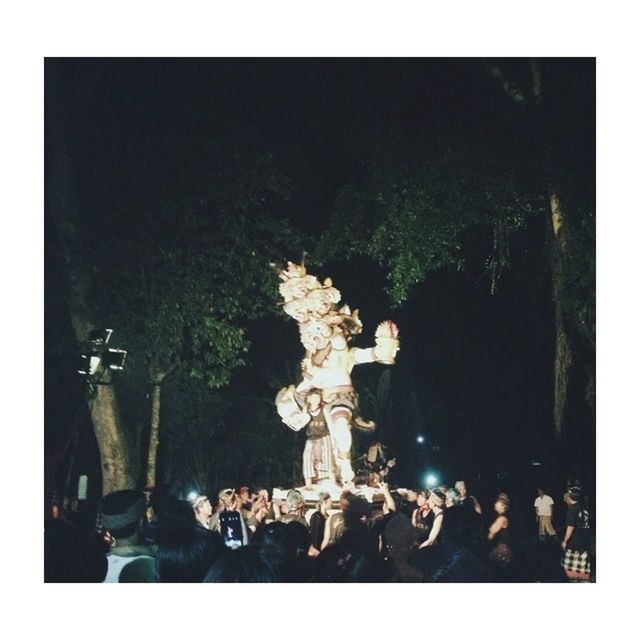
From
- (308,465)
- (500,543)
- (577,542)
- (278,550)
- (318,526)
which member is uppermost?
(278,550)

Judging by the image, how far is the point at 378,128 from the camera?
11.9 m

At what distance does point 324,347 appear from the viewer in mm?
12312

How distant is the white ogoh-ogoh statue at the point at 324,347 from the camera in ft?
40.0

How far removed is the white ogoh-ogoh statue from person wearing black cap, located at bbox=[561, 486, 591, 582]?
3060 millimetres

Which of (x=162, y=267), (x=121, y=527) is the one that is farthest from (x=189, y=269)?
(x=121, y=527)

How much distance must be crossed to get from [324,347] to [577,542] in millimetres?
4396

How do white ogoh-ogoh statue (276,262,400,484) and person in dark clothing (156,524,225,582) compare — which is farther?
white ogoh-ogoh statue (276,262,400,484)

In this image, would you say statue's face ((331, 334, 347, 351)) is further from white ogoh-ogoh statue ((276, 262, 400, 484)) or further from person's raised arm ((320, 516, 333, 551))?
person's raised arm ((320, 516, 333, 551))

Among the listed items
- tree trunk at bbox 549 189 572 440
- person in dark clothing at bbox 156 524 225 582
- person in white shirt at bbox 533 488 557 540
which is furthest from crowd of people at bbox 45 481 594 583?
person in white shirt at bbox 533 488 557 540

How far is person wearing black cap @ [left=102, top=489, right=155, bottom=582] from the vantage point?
17.8 ft

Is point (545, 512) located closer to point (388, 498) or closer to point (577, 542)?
point (577, 542)

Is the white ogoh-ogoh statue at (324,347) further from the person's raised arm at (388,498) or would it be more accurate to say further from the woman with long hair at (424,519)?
the woman with long hair at (424,519)

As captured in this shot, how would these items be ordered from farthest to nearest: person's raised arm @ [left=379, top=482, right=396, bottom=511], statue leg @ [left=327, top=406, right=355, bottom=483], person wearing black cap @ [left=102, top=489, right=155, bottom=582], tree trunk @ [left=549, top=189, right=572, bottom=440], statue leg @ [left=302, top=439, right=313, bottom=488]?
1. statue leg @ [left=302, top=439, right=313, bottom=488]
2. statue leg @ [left=327, top=406, right=355, bottom=483]
3. person's raised arm @ [left=379, top=482, right=396, bottom=511]
4. tree trunk @ [left=549, top=189, right=572, bottom=440]
5. person wearing black cap @ [left=102, top=489, right=155, bottom=582]

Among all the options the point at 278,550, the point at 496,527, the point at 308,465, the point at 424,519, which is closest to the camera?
the point at 278,550
